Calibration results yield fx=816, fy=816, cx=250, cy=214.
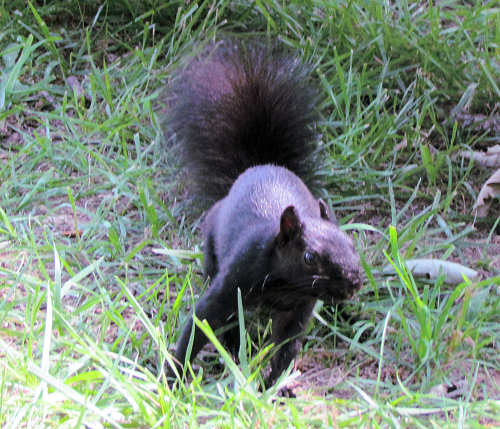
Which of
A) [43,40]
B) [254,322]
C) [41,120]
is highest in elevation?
[43,40]

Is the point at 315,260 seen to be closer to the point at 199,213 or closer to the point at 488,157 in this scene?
the point at 199,213

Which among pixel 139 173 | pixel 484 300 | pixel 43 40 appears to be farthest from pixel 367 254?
pixel 43 40

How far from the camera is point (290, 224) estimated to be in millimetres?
2725

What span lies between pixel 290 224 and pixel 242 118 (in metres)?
1.11

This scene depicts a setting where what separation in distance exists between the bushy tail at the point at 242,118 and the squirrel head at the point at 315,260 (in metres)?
0.99

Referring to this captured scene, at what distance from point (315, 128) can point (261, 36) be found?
3.57ft

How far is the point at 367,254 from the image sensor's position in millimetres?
3600

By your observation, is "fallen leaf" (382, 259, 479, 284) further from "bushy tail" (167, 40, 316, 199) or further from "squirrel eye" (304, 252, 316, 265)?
"squirrel eye" (304, 252, 316, 265)

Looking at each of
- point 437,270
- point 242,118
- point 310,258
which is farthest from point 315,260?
point 242,118

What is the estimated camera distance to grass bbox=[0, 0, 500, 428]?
250cm

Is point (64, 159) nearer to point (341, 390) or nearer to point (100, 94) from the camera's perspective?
point (100, 94)

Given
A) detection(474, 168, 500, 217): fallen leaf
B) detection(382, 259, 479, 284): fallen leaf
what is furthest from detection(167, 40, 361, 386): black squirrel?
detection(474, 168, 500, 217): fallen leaf

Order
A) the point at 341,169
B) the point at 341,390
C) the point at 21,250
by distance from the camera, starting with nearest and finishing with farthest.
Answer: the point at 341,390 → the point at 21,250 → the point at 341,169

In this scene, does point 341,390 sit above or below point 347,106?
below
